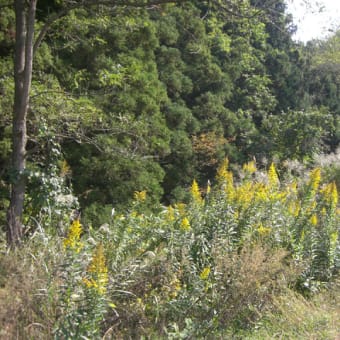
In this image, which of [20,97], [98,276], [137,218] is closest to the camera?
[98,276]

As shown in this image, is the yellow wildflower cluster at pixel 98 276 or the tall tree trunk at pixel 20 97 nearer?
the yellow wildflower cluster at pixel 98 276

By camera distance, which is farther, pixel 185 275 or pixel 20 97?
pixel 20 97

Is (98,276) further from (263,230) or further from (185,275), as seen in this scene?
(263,230)

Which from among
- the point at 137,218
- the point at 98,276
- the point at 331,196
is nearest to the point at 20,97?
the point at 137,218

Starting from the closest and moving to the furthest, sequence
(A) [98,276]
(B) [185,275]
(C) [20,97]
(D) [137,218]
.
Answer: (A) [98,276], (B) [185,275], (D) [137,218], (C) [20,97]

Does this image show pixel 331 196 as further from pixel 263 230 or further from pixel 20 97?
pixel 20 97

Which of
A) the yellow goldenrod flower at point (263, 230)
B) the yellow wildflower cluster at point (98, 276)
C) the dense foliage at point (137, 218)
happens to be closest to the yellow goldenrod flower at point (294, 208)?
the dense foliage at point (137, 218)

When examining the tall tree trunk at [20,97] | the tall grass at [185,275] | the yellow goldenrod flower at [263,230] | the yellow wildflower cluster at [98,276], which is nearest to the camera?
the yellow wildflower cluster at [98,276]

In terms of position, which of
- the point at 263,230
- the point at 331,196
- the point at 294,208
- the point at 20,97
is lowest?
the point at 263,230

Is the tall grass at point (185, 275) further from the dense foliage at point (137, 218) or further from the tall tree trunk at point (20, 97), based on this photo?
the tall tree trunk at point (20, 97)

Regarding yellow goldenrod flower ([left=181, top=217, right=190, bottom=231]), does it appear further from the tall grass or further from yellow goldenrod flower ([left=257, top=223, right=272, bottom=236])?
yellow goldenrod flower ([left=257, top=223, right=272, bottom=236])

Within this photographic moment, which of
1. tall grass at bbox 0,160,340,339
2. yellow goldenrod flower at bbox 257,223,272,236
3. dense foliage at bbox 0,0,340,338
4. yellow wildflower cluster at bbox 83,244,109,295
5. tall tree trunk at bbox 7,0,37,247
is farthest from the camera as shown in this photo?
tall tree trunk at bbox 7,0,37,247

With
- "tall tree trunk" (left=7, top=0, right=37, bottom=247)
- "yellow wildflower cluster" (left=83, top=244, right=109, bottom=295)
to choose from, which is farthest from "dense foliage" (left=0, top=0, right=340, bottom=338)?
"tall tree trunk" (left=7, top=0, right=37, bottom=247)

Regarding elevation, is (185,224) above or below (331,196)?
below
